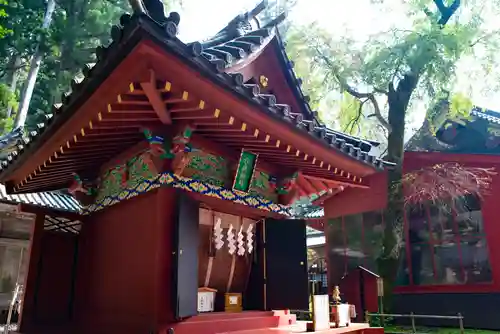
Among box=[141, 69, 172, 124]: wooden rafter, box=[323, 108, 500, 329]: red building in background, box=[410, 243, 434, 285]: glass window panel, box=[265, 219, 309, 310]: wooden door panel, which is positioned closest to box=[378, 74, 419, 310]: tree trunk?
box=[323, 108, 500, 329]: red building in background

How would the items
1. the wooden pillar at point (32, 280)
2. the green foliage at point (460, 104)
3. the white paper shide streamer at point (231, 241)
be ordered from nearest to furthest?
the white paper shide streamer at point (231, 241), the wooden pillar at point (32, 280), the green foliage at point (460, 104)

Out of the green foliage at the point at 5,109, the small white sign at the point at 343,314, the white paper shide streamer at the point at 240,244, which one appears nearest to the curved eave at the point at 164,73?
the white paper shide streamer at the point at 240,244

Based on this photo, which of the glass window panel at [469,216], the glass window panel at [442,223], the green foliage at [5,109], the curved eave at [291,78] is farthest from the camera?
the green foliage at [5,109]

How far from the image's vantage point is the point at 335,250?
13953mm

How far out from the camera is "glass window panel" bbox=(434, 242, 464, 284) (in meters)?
11.1

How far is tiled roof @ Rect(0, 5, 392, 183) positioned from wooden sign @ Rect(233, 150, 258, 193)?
1.07m

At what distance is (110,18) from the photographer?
21.2m

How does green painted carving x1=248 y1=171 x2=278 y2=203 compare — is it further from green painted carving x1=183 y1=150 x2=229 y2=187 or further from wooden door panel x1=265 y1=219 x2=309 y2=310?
green painted carving x1=183 y1=150 x2=229 y2=187

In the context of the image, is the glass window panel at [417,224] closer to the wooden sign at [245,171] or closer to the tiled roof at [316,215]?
the tiled roof at [316,215]

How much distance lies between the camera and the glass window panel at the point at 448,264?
11117 mm

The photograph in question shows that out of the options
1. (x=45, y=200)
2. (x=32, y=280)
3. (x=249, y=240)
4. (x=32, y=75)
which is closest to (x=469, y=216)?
(x=249, y=240)

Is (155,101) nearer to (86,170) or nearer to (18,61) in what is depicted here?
(86,170)

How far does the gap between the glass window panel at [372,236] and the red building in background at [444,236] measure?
1.2 inches

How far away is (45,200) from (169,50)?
7247 millimetres
